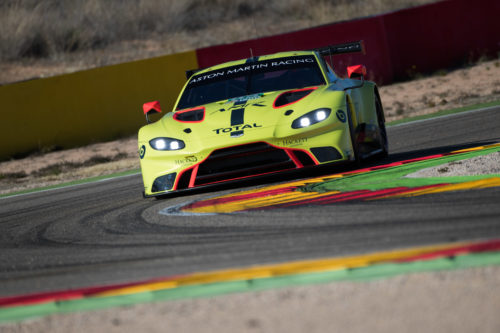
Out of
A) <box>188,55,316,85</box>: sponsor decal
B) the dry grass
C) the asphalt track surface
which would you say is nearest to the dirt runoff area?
<box>188,55,316,85</box>: sponsor decal

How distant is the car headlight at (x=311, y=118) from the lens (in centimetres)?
732

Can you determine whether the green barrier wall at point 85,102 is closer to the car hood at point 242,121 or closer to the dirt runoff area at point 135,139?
the dirt runoff area at point 135,139

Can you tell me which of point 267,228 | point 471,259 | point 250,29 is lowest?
point 250,29

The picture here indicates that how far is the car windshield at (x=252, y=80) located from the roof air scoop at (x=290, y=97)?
14.2 inches

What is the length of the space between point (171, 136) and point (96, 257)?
2534 mm

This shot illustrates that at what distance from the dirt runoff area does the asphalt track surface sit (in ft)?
22.0

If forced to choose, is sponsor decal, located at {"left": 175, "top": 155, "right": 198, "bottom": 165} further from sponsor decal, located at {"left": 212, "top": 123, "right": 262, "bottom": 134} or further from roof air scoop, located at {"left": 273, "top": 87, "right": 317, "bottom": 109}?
roof air scoop, located at {"left": 273, "top": 87, "right": 317, "bottom": 109}

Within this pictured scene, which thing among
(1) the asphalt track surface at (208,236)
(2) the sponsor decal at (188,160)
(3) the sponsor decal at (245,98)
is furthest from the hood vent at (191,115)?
(1) the asphalt track surface at (208,236)

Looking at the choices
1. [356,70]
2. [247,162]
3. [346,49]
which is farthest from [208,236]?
[346,49]

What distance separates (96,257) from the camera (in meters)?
5.27

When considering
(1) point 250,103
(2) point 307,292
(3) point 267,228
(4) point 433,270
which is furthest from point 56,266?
(1) point 250,103

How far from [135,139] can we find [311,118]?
38.5 feet

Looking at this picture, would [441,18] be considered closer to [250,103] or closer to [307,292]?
[250,103]

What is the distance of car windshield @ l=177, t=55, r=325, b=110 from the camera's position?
841 cm
